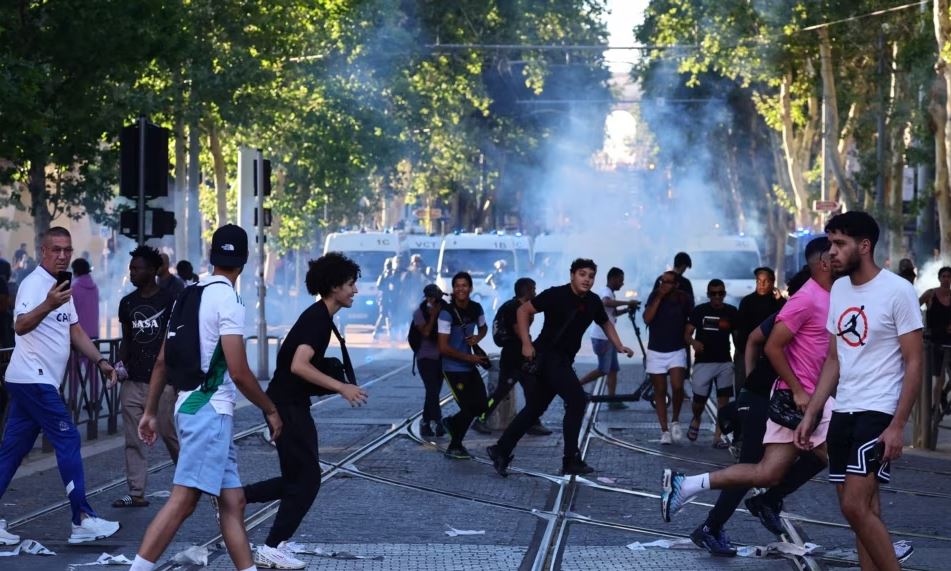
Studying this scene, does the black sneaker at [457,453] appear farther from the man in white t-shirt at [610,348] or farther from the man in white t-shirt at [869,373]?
the man in white t-shirt at [869,373]

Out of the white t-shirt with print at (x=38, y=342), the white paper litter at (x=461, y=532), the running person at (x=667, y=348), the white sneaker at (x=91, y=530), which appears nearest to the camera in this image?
the white t-shirt with print at (x=38, y=342)

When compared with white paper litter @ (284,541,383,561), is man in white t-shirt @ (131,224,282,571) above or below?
above

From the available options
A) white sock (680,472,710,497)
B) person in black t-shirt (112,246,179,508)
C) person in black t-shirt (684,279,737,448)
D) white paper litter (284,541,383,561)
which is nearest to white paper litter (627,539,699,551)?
white sock (680,472,710,497)

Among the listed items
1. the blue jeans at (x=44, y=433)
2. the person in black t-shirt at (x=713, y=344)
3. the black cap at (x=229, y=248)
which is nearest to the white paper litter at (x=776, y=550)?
the black cap at (x=229, y=248)

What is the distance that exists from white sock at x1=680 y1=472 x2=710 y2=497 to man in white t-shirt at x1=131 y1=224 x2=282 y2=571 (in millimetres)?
2340

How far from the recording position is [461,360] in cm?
1344

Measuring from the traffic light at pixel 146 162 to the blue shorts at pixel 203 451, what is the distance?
767cm

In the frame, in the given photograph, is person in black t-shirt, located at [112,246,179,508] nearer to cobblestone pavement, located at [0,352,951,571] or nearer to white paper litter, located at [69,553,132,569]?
cobblestone pavement, located at [0,352,951,571]

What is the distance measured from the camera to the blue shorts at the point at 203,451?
6.78 m

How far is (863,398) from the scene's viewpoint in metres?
6.60

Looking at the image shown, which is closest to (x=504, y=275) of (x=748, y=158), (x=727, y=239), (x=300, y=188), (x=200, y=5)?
(x=727, y=239)

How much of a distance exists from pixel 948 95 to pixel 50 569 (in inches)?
873

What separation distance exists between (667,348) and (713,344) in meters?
0.45

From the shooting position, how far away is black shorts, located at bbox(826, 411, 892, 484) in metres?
6.55
